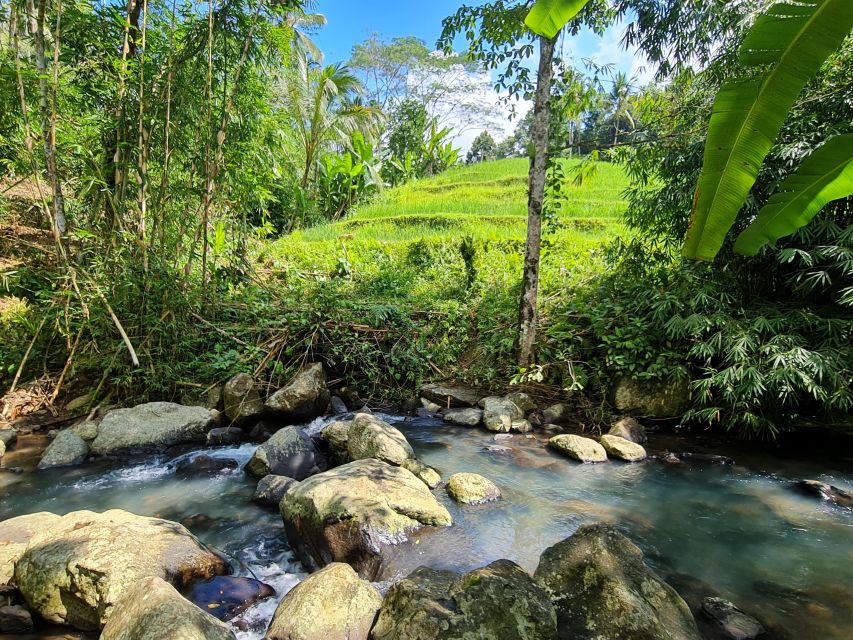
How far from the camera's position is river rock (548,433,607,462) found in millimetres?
4496

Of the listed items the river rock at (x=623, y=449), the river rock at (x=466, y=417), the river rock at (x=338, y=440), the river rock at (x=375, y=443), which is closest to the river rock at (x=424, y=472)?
the river rock at (x=375, y=443)

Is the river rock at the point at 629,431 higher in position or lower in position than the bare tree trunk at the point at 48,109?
lower

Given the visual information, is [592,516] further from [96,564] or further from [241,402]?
[241,402]

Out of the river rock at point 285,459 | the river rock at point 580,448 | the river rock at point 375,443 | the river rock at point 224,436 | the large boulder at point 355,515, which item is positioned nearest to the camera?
the large boulder at point 355,515

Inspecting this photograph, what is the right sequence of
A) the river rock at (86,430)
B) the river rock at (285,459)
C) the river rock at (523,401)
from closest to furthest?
the river rock at (285,459), the river rock at (86,430), the river rock at (523,401)

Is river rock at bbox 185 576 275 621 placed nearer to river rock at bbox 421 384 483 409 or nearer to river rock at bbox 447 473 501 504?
river rock at bbox 447 473 501 504

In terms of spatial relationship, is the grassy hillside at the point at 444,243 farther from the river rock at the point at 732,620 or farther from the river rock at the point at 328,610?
the river rock at the point at 328,610

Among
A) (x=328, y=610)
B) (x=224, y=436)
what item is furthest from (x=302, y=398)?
(x=328, y=610)

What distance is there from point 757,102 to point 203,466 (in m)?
4.67

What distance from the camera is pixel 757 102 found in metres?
1.79

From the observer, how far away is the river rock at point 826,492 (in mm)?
3715

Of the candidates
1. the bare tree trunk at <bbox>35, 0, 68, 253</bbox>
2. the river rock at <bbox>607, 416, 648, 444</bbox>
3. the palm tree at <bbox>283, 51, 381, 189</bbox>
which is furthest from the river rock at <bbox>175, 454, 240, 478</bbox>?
the palm tree at <bbox>283, 51, 381, 189</bbox>

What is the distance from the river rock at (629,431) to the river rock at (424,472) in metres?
1.97

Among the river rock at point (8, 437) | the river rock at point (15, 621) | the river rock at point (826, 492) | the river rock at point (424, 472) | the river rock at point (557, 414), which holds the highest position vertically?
the river rock at point (557, 414)
